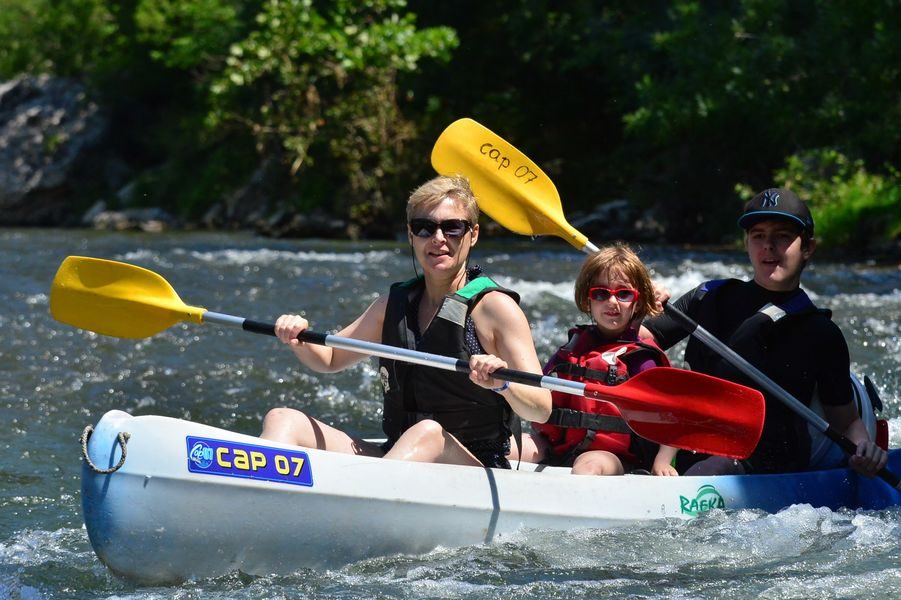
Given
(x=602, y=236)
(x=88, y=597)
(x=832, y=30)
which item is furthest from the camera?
(x=602, y=236)

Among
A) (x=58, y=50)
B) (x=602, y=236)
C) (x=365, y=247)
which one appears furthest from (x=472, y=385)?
(x=58, y=50)

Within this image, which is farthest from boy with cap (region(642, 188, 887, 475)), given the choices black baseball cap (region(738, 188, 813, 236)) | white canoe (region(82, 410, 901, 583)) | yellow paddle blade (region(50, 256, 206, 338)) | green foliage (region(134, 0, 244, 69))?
green foliage (region(134, 0, 244, 69))

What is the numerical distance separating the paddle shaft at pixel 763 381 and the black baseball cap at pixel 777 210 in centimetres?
35

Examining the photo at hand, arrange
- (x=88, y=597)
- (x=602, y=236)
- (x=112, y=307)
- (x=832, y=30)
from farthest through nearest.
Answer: (x=602, y=236) < (x=832, y=30) < (x=112, y=307) < (x=88, y=597)

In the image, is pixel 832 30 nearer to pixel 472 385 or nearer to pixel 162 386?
pixel 162 386

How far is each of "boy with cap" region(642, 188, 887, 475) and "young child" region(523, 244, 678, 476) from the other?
0.18m

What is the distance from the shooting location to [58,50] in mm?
21922

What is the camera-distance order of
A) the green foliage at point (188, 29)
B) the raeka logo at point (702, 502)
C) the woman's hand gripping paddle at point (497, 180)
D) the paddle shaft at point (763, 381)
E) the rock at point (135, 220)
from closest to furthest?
the raeka logo at point (702, 502)
the paddle shaft at point (763, 381)
the woman's hand gripping paddle at point (497, 180)
the rock at point (135, 220)
the green foliage at point (188, 29)

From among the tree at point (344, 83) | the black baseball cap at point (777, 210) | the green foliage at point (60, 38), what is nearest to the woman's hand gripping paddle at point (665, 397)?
the black baseball cap at point (777, 210)

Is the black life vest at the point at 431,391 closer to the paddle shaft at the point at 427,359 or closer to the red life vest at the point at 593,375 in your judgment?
the paddle shaft at the point at 427,359

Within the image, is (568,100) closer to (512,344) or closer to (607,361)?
(607,361)

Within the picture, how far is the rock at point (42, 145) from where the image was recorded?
20547mm

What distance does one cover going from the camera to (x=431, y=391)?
364cm

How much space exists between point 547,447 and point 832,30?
8721 millimetres
